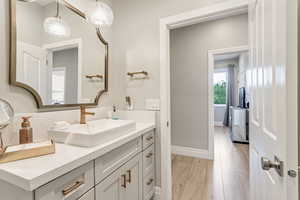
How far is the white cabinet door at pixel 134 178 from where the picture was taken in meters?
1.14

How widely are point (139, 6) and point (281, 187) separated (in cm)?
198

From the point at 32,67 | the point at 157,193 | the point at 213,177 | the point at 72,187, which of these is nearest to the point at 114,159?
the point at 72,187

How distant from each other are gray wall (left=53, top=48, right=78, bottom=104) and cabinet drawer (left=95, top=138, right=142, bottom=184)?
0.67 metres

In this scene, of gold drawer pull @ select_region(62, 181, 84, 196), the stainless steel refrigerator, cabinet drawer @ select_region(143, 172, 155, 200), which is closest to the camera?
gold drawer pull @ select_region(62, 181, 84, 196)

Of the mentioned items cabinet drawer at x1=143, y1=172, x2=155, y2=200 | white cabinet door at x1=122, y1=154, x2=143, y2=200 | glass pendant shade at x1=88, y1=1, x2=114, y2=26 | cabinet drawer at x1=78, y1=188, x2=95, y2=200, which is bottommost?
cabinet drawer at x1=143, y1=172, x2=155, y2=200

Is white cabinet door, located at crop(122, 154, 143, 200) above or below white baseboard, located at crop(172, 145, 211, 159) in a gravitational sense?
above

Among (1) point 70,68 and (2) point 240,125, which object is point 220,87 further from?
(1) point 70,68

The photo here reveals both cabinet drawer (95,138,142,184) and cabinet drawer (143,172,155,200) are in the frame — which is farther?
cabinet drawer (143,172,155,200)

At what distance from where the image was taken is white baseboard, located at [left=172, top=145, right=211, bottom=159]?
282 cm

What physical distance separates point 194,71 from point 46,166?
9.23 feet

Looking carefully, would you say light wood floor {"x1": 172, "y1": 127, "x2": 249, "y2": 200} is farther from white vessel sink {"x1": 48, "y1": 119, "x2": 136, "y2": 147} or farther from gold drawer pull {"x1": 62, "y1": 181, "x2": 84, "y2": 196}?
gold drawer pull {"x1": 62, "y1": 181, "x2": 84, "y2": 196}

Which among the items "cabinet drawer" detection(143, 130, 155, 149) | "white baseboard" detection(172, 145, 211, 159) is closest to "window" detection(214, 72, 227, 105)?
"white baseboard" detection(172, 145, 211, 159)

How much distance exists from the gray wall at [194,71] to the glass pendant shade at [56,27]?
87.5 inches

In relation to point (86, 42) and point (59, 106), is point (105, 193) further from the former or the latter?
point (86, 42)
